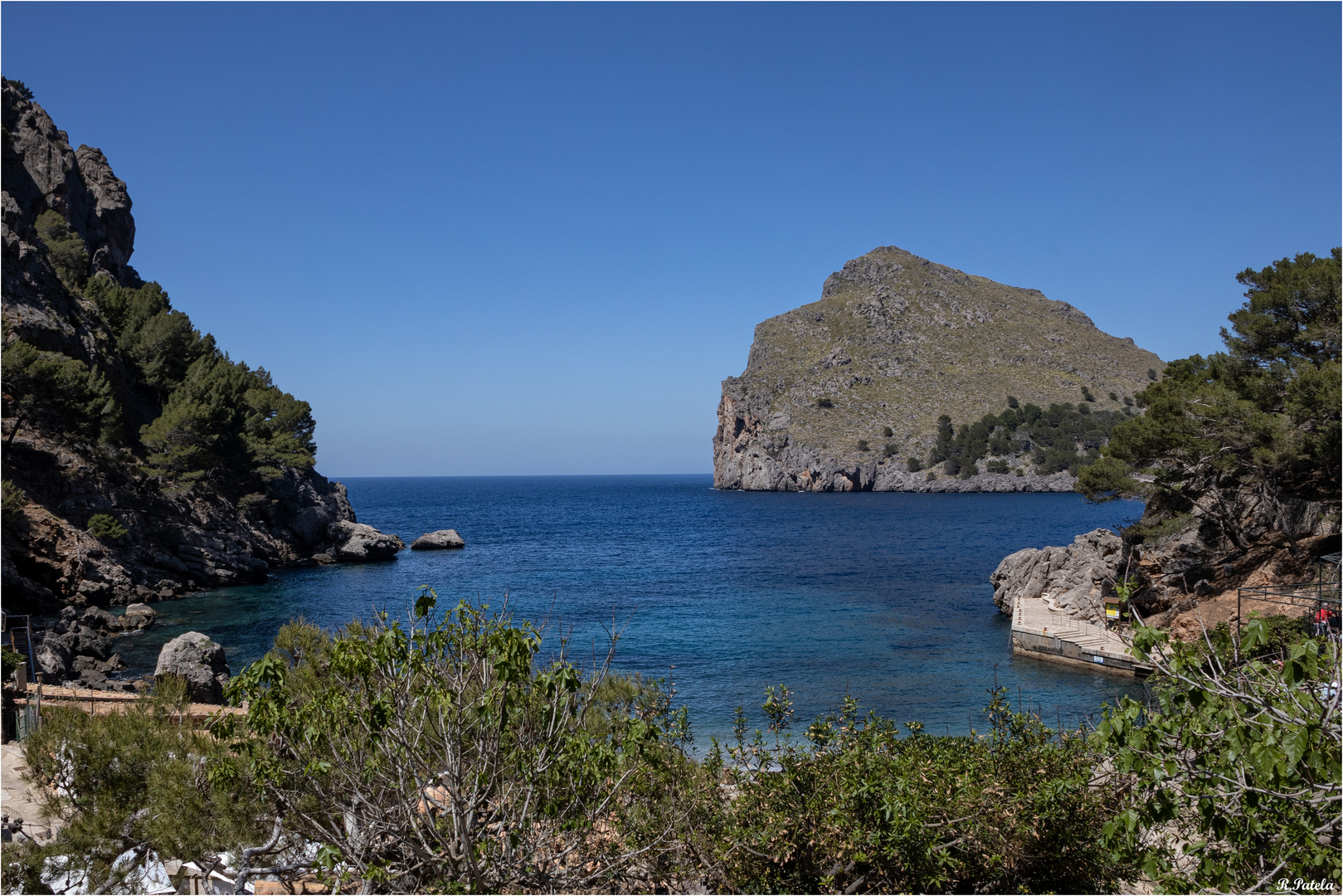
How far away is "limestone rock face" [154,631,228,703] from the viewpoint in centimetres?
1642

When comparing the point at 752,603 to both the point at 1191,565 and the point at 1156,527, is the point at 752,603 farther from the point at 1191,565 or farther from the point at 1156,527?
the point at 1191,565

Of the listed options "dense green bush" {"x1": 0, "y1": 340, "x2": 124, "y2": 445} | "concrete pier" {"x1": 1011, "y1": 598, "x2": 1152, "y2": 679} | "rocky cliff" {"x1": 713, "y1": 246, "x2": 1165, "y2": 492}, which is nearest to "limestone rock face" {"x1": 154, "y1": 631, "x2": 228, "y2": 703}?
"dense green bush" {"x1": 0, "y1": 340, "x2": 124, "y2": 445}

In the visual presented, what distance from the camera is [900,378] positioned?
144m

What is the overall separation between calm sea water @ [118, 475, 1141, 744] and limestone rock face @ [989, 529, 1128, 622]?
5.76 feet

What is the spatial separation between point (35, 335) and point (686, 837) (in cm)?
3969

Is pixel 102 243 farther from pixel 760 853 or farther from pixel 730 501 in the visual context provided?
pixel 730 501

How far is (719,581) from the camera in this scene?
143 feet

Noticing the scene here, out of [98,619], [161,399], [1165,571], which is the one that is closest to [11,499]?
[98,619]

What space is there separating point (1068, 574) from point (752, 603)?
1332 centimetres

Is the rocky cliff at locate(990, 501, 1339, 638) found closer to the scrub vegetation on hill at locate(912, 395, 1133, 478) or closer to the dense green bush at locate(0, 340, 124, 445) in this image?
the dense green bush at locate(0, 340, 124, 445)

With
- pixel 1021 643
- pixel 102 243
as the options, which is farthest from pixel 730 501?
pixel 1021 643

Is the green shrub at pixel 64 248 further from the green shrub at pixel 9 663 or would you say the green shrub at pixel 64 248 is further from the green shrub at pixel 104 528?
the green shrub at pixel 9 663

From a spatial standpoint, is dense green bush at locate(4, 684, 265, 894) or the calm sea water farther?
the calm sea water

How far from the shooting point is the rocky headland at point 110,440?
29891mm
